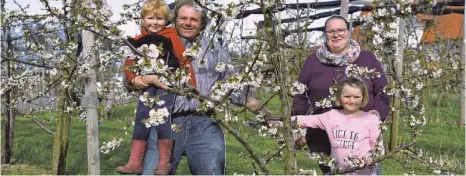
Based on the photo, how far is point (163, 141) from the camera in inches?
106

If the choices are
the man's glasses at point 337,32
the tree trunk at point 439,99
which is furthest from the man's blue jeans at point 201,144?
the tree trunk at point 439,99

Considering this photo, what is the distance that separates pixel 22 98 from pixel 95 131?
2.51 m

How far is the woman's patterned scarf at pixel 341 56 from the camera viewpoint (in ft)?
9.50

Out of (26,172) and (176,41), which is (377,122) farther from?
(26,172)

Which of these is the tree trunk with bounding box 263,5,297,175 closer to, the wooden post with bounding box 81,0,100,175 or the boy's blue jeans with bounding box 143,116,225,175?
the boy's blue jeans with bounding box 143,116,225,175

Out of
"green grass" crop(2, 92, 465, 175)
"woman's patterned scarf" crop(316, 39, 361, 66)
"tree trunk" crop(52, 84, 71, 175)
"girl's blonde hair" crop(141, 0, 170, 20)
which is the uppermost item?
"girl's blonde hair" crop(141, 0, 170, 20)

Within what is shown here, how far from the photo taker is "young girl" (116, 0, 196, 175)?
2.59 meters

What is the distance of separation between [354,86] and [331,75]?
0.21 metres

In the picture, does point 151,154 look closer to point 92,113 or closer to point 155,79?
point 155,79

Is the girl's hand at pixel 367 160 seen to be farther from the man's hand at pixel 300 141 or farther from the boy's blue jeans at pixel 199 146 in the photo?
the boy's blue jeans at pixel 199 146

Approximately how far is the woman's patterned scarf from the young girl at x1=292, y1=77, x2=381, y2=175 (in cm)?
12

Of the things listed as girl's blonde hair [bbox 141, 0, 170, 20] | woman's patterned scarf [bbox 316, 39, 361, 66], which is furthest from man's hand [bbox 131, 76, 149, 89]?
woman's patterned scarf [bbox 316, 39, 361, 66]

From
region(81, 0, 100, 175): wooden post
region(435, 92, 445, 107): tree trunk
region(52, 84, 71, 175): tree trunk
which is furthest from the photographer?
region(435, 92, 445, 107): tree trunk

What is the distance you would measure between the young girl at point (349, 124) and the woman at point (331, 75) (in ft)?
0.19
